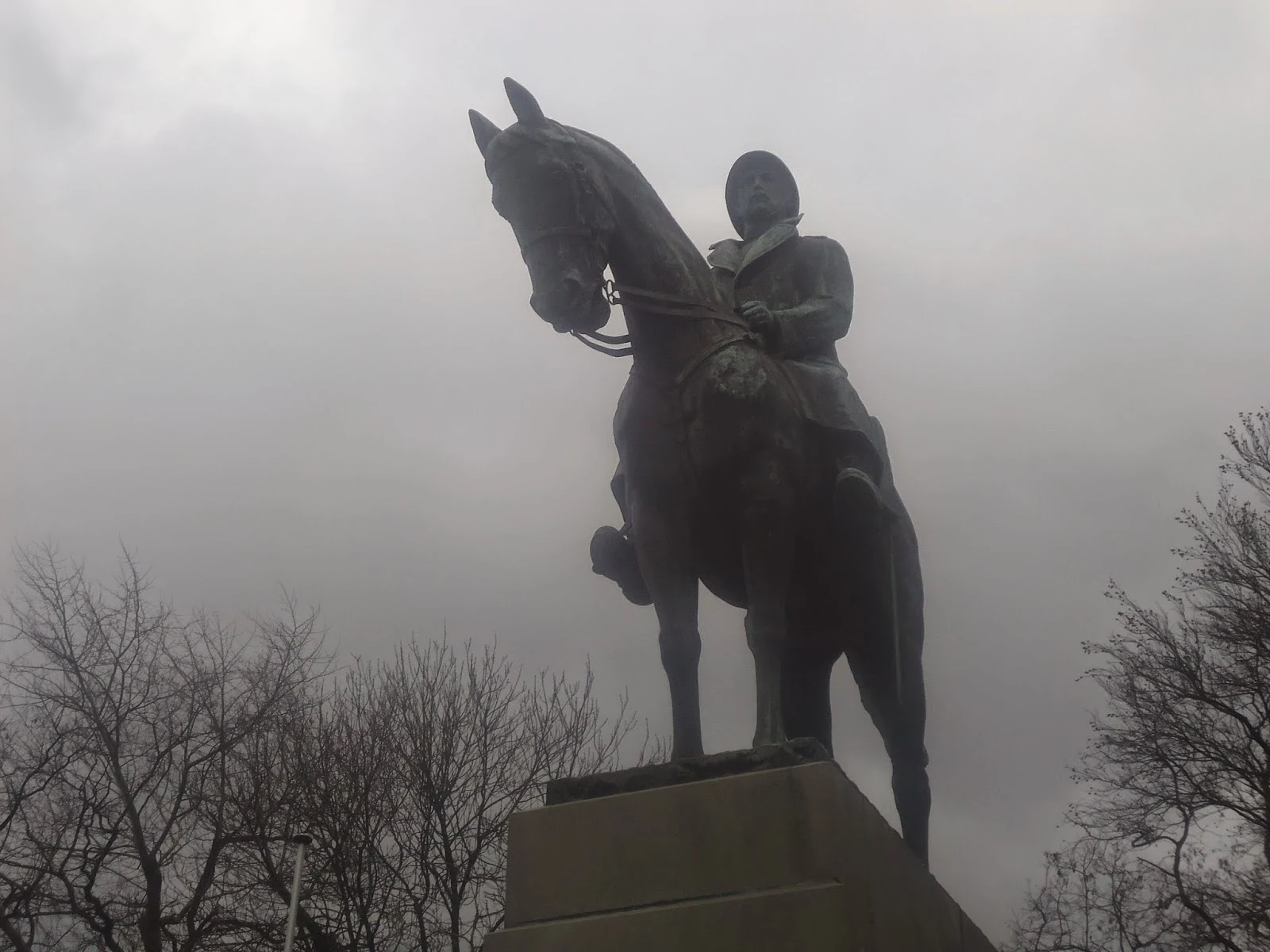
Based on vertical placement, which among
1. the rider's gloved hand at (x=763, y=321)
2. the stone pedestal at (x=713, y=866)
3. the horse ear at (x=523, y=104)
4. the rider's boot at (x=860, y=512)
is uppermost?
the horse ear at (x=523, y=104)

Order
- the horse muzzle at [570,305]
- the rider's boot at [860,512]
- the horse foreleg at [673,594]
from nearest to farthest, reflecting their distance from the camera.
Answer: the horse muzzle at [570,305]
the horse foreleg at [673,594]
the rider's boot at [860,512]

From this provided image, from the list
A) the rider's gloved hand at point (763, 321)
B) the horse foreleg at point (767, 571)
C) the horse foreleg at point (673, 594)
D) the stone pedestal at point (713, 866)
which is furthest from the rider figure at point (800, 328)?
the stone pedestal at point (713, 866)

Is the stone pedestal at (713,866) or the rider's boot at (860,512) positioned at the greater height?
the rider's boot at (860,512)

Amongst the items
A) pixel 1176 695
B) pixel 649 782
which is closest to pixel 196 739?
pixel 1176 695

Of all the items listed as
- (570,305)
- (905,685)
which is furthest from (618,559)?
(905,685)

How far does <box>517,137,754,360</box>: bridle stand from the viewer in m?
5.26

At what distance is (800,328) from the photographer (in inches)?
233

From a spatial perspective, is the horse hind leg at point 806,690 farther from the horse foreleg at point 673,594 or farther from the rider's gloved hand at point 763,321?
the rider's gloved hand at point 763,321

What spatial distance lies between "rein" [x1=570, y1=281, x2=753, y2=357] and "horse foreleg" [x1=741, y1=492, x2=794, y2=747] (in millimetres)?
789

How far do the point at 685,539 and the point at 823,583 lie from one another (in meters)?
1.07

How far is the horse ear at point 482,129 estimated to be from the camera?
220 inches

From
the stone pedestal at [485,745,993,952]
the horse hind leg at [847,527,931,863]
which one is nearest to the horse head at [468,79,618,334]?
the stone pedestal at [485,745,993,952]

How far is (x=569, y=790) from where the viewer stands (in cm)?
479

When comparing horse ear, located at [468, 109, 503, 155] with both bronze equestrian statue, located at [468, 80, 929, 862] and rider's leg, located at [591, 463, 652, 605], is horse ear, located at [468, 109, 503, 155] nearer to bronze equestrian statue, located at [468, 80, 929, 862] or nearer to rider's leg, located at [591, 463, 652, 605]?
bronze equestrian statue, located at [468, 80, 929, 862]
